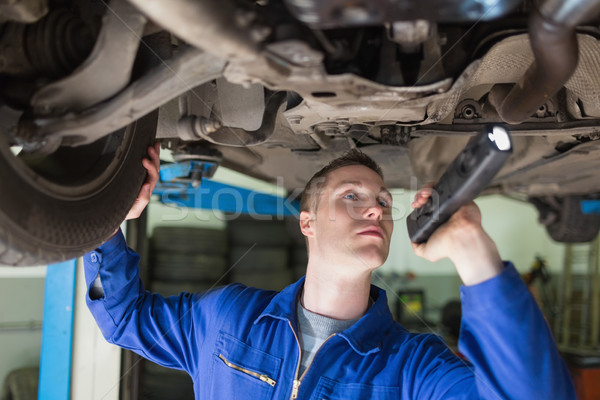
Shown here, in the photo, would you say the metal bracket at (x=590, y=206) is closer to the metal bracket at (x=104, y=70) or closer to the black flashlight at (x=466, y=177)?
the black flashlight at (x=466, y=177)

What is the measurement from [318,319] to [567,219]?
2248 mm

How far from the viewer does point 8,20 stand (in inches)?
32.9

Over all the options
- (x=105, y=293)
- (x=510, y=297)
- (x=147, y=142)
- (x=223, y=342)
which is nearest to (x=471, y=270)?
(x=510, y=297)

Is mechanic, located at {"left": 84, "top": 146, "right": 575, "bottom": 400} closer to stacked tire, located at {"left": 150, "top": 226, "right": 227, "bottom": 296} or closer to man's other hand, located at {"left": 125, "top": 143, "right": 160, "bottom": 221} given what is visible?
man's other hand, located at {"left": 125, "top": 143, "right": 160, "bottom": 221}

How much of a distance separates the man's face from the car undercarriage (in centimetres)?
20

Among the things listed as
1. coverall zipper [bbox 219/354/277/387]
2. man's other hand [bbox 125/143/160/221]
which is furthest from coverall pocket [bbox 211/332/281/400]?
man's other hand [bbox 125/143/160/221]

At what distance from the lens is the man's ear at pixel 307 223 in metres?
1.50

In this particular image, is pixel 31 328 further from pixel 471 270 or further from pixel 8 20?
pixel 471 270

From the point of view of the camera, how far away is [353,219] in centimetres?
130

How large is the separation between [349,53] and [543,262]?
17.0 ft

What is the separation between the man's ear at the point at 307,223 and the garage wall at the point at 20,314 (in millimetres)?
2108

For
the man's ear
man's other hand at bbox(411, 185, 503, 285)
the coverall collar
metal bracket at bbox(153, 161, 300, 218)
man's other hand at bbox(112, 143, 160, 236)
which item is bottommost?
the coverall collar

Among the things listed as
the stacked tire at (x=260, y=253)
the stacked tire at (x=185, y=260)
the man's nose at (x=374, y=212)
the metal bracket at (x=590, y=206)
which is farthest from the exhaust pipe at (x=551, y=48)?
the stacked tire at (x=260, y=253)

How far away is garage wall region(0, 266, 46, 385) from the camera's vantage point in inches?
111
